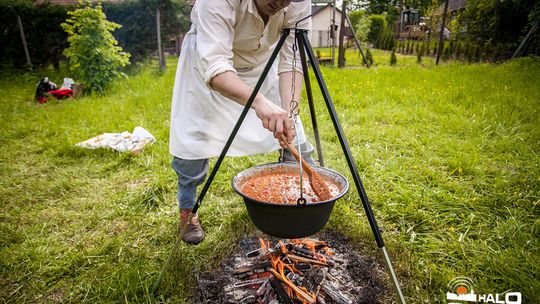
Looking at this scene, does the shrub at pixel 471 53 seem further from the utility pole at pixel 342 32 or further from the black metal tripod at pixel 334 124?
the black metal tripod at pixel 334 124

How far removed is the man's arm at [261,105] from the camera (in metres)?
1.49

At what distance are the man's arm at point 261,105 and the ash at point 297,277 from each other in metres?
0.93

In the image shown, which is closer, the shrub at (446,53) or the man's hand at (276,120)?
the man's hand at (276,120)

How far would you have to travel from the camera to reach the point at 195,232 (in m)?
2.57

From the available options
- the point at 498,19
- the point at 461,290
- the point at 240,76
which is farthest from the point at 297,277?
the point at 498,19

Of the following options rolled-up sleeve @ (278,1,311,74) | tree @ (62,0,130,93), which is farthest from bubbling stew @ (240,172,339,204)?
tree @ (62,0,130,93)

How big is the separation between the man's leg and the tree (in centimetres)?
639

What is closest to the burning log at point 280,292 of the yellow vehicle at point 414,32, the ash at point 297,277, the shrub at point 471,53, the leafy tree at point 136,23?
the ash at point 297,277

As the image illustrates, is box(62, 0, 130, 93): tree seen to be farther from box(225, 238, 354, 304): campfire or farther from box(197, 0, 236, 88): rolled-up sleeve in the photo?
box(225, 238, 354, 304): campfire

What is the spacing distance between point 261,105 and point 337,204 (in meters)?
1.66

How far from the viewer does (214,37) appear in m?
1.68

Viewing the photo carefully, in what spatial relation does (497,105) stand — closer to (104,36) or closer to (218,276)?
(218,276)

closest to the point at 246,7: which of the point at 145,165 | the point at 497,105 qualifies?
the point at 145,165

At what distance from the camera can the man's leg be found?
230cm
